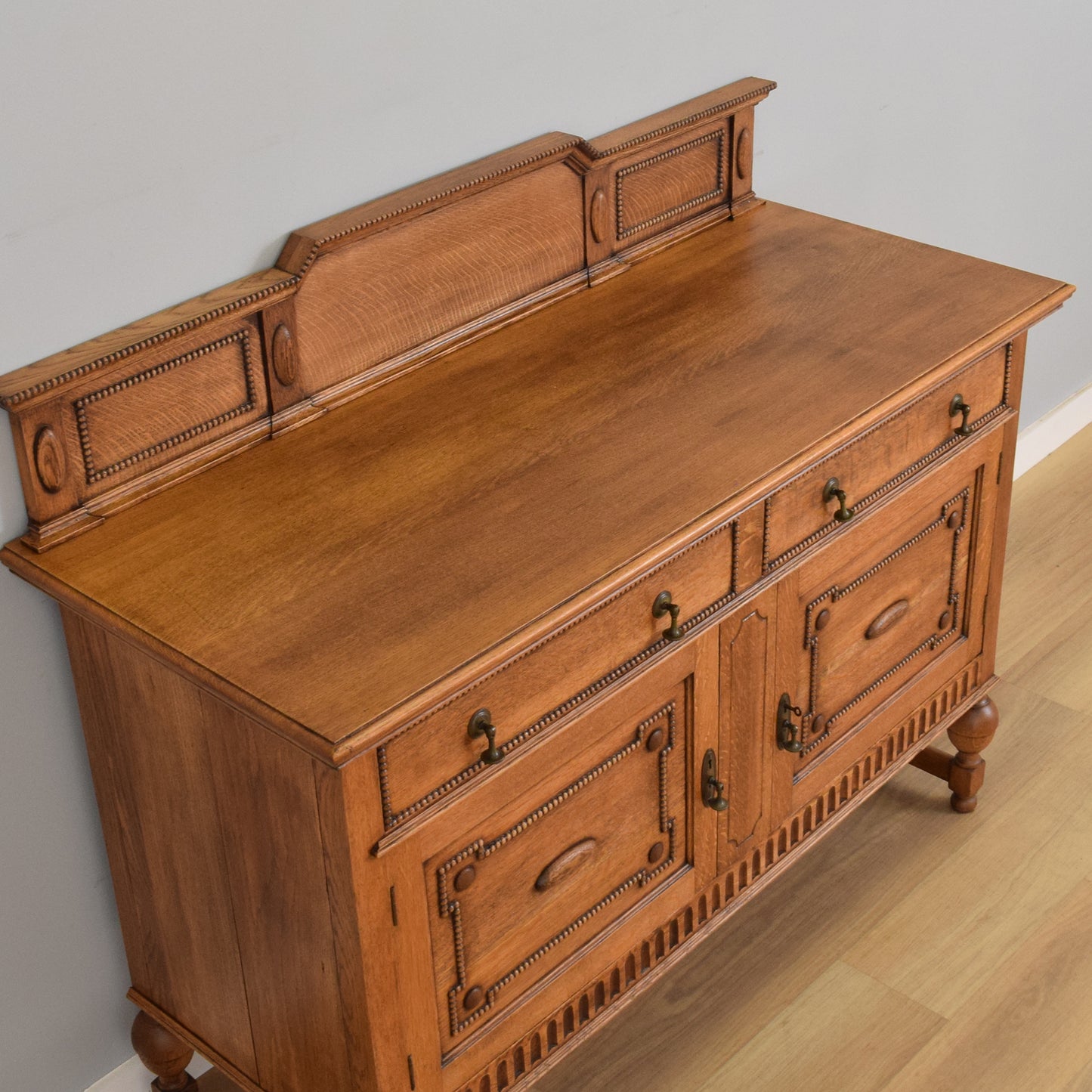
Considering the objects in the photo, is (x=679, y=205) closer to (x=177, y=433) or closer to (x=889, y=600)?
(x=889, y=600)

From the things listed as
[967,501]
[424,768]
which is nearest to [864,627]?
[967,501]

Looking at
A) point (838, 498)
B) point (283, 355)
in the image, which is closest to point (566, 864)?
point (838, 498)

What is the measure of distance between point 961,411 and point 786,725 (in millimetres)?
473

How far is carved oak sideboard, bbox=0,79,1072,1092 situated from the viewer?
151 centimetres

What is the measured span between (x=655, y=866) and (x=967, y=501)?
703mm

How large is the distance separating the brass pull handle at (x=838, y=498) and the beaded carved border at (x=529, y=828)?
1.03 ft

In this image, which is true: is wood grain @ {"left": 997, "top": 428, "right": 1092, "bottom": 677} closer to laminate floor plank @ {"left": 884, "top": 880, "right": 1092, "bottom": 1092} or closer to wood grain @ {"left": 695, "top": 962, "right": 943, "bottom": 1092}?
laminate floor plank @ {"left": 884, "top": 880, "right": 1092, "bottom": 1092}

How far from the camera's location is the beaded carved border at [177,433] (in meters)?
1.63

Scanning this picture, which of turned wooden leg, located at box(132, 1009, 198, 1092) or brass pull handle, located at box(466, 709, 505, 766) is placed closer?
brass pull handle, located at box(466, 709, 505, 766)

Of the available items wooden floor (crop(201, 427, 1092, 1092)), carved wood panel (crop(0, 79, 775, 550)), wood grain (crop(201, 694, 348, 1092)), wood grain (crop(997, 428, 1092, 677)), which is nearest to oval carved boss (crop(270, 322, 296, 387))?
carved wood panel (crop(0, 79, 775, 550))

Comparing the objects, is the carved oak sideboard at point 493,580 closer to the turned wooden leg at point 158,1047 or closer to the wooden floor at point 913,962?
the turned wooden leg at point 158,1047

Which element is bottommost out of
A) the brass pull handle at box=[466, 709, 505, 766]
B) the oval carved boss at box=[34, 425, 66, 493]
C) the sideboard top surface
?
the brass pull handle at box=[466, 709, 505, 766]

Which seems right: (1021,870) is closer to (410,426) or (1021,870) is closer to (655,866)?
(655,866)

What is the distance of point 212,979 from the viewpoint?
1786 millimetres
